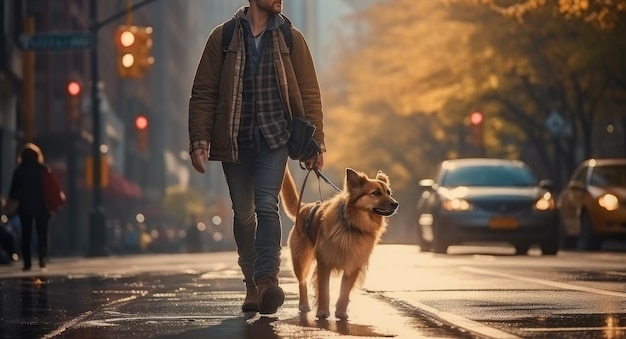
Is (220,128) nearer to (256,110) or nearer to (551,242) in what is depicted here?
(256,110)

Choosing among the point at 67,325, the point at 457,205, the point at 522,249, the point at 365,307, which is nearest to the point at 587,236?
the point at 522,249

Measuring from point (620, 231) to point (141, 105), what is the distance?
215 ft

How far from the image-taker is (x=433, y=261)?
65.9 ft

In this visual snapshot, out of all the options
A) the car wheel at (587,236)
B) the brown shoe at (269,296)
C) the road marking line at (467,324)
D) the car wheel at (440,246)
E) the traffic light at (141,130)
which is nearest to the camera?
the road marking line at (467,324)

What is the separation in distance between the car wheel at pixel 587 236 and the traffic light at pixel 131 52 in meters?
9.39

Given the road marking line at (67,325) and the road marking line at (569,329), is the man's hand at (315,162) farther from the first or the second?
the road marking line at (569,329)

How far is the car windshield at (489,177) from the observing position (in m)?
25.4

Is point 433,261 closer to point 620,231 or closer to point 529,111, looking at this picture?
point 620,231

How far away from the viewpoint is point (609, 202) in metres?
27.5

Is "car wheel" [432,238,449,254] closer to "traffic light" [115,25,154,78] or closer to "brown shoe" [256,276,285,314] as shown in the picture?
"traffic light" [115,25,154,78]

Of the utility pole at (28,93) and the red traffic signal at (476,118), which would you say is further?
the red traffic signal at (476,118)

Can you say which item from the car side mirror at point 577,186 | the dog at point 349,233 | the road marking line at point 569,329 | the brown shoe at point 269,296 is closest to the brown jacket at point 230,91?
the dog at point 349,233

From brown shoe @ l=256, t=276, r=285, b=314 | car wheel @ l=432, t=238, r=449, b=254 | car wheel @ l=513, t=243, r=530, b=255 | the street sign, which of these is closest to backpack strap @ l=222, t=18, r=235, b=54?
brown shoe @ l=256, t=276, r=285, b=314

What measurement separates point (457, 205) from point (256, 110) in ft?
47.1
